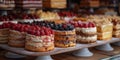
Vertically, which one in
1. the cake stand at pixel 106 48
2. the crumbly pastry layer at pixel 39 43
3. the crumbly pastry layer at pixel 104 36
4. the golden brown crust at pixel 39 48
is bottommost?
the cake stand at pixel 106 48

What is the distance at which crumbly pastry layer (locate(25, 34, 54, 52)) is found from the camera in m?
1.84

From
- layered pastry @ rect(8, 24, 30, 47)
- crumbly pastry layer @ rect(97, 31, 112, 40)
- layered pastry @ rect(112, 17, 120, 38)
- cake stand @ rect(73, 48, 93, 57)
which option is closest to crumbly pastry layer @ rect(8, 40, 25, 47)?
layered pastry @ rect(8, 24, 30, 47)

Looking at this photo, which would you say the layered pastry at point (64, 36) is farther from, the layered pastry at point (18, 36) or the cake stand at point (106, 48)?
the cake stand at point (106, 48)

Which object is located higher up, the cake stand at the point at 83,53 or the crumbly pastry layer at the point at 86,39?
the crumbly pastry layer at the point at 86,39

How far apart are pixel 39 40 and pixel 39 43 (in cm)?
3

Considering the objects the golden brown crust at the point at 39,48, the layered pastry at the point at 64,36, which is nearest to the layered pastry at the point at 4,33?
the golden brown crust at the point at 39,48

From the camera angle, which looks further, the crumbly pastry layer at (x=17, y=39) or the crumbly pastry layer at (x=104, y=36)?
the crumbly pastry layer at (x=104, y=36)

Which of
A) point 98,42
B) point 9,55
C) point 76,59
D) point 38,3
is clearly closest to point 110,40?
point 98,42

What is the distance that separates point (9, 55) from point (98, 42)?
902 mm

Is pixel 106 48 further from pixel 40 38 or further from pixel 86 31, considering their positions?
→ pixel 40 38

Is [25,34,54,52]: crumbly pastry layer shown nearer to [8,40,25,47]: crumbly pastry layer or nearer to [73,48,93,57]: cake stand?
[8,40,25,47]: crumbly pastry layer

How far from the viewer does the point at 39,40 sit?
6.02ft

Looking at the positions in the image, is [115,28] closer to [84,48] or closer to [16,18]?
[84,48]

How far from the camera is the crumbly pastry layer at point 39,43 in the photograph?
72.4 inches
